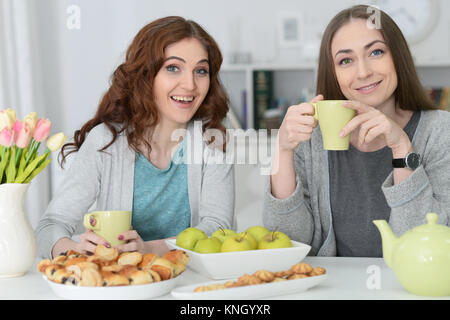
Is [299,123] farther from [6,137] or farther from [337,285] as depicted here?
[6,137]

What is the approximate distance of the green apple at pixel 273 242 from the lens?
1.01 meters

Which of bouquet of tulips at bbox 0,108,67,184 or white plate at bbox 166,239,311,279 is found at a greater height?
bouquet of tulips at bbox 0,108,67,184

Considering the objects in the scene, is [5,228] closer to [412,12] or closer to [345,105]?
[345,105]

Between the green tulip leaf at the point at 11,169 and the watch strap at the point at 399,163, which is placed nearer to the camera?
the green tulip leaf at the point at 11,169

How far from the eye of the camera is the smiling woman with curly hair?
60.1 inches

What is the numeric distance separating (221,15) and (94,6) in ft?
2.82

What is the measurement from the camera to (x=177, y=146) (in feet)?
5.43

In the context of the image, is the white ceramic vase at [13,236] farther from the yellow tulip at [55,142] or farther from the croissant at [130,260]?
the croissant at [130,260]

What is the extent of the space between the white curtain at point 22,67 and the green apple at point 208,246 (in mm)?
1886

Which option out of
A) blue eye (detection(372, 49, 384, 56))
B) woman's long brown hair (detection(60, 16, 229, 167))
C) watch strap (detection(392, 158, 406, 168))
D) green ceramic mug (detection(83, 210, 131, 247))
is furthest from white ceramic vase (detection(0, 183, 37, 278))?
blue eye (detection(372, 49, 384, 56))

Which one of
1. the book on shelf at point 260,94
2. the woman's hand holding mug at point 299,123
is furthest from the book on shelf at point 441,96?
the woman's hand holding mug at point 299,123

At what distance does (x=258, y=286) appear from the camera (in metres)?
0.84

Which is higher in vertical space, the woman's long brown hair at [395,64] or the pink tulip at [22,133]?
the woman's long brown hair at [395,64]

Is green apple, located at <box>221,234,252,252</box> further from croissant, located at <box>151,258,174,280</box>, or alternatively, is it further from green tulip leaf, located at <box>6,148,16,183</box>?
green tulip leaf, located at <box>6,148,16,183</box>
